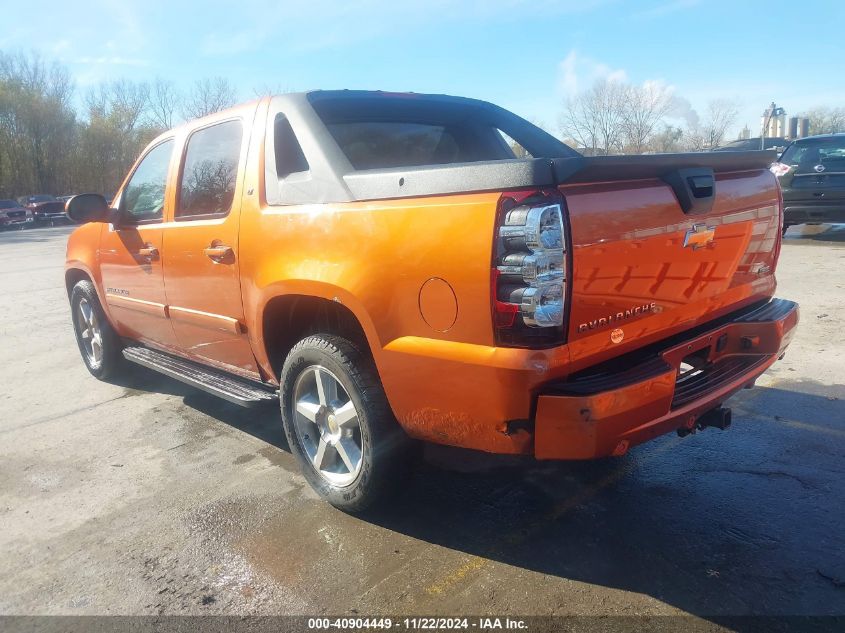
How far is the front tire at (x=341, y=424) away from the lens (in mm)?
2908

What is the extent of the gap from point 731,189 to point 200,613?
9.17 feet

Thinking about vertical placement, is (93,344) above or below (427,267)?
below

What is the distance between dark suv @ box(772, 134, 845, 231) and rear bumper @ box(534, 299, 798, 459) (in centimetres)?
915

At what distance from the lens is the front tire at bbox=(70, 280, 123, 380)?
5473mm

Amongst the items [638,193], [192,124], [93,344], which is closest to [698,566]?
[638,193]

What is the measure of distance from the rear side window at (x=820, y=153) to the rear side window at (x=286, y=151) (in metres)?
10.7

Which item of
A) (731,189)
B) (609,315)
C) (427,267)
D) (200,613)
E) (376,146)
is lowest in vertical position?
(200,613)

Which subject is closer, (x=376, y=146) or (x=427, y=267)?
(x=427, y=267)

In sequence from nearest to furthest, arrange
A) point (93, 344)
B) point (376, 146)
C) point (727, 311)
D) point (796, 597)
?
point (796, 597), point (727, 311), point (376, 146), point (93, 344)

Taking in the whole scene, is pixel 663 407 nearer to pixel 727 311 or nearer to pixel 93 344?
pixel 727 311

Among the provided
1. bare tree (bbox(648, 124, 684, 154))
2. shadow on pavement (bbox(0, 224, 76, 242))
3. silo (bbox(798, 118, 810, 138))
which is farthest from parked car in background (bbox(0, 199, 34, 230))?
silo (bbox(798, 118, 810, 138))

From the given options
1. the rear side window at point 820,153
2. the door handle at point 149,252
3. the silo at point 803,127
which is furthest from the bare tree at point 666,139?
the door handle at point 149,252

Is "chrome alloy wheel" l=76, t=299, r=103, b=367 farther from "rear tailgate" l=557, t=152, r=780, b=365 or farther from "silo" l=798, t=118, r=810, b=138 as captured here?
"silo" l=798, t=118, r=810, b=138

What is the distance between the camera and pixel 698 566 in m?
2.65
